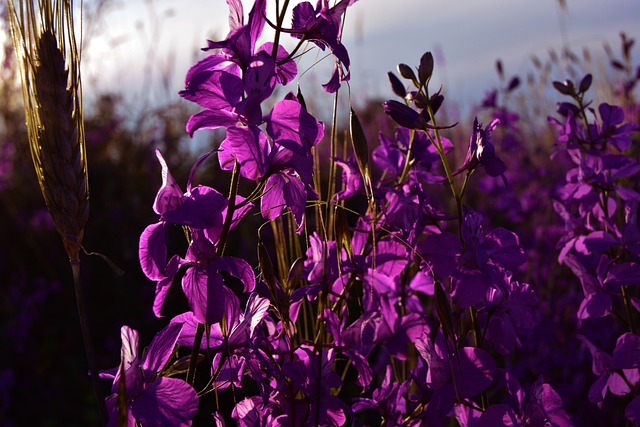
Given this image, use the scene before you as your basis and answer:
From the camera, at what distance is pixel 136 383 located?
72cm

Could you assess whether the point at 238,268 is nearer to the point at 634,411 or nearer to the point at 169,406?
the point at 169,406

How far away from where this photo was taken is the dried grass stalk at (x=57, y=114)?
74cm

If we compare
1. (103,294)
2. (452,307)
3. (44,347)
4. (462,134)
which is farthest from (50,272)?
(462,134)

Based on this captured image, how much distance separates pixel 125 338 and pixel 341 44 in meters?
0.38

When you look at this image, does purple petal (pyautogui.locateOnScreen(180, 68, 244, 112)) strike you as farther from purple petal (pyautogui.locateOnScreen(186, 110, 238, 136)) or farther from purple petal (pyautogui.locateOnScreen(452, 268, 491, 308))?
purple petal (pyautogui.locateOnScreen(452, 268, 491, 308))

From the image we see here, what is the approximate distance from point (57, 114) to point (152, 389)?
0.30 meters

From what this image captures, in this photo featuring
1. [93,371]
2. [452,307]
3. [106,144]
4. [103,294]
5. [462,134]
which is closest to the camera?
[93,371]

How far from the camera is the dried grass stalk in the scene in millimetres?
740

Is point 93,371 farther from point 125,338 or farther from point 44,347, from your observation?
point 44,347

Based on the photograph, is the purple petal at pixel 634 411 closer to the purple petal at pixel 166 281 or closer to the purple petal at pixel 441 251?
the purple petal at pixel 441 251

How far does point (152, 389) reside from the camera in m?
0.70

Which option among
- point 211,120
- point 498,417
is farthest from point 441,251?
point 211,120

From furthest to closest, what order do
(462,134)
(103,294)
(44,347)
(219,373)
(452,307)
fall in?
(462,134)
(103,294)
(44,347)
(452,307)
(219,373)

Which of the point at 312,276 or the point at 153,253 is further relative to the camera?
the point at 312,276
